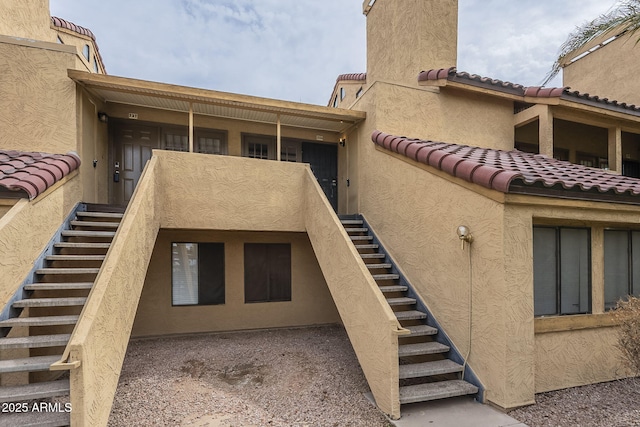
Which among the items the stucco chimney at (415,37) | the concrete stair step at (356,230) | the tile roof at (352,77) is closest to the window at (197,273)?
the concrete stair step at (356,230)

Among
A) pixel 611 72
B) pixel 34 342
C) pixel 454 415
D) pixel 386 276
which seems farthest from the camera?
pixel 611 72

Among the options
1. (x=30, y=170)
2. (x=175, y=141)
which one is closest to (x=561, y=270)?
(x=30, y=170)

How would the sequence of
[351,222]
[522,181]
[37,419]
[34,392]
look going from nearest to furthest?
[37,419] < [34,392] < [522,181] < [351,222]

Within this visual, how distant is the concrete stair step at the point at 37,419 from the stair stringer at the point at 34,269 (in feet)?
4.74

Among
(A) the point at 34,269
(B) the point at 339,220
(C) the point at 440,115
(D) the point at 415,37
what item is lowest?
(A) the point at 34,269

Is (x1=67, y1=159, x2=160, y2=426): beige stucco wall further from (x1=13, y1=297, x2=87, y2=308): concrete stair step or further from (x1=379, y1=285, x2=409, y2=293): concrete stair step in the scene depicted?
(x1=379, y1=285, x2=409, y2=293): concrete stair step

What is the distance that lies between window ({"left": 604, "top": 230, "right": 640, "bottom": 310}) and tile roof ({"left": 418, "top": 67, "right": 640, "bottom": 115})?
4214 millimetres

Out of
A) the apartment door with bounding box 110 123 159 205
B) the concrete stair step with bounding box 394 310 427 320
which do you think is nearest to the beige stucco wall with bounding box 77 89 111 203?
the apartment door with bounding box 110 123 159 205

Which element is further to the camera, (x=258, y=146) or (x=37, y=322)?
(x=258, y=146)

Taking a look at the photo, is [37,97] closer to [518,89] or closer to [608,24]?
[608,24]

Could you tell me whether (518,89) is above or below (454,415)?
above

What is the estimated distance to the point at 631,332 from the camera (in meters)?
4.80

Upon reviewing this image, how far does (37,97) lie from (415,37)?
960cm

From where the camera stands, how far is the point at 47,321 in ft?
15.7
